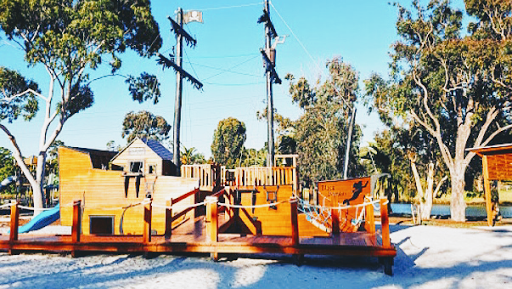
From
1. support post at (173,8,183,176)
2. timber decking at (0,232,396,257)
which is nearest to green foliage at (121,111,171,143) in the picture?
support post at (173,8,183,176)

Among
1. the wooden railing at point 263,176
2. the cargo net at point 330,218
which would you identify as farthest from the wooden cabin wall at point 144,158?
the cargo net at point 330,218

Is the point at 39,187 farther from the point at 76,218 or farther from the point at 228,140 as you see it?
the point at 228,140

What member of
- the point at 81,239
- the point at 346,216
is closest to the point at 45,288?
the point at 81,239

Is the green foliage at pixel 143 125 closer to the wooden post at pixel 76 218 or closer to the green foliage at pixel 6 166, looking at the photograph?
the green foliage at pixel 6 166

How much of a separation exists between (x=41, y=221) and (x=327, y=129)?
29241 mm

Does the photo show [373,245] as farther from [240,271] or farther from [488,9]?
[488,9]

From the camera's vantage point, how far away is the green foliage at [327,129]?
37656mm

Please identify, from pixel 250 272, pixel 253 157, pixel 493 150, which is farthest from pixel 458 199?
pixel 253 157

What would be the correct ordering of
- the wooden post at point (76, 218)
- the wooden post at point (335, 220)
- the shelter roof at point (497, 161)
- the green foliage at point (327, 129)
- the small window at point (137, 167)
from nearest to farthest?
the wooden post at point (76, 218) → the wooden post at point (335, 220) → the small window at point (137, 167) → the shelter roof at point (497, 161) → the green foliage at point (327, 129)

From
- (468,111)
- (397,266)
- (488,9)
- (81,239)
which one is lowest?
(397,266)

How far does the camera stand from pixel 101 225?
1397 centimetres

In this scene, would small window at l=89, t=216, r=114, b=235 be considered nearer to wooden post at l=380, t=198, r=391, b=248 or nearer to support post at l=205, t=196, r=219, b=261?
support post at l=205, t=196, r=219, b=261

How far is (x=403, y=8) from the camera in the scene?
2725 cm

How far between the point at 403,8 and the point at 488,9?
5599 millimetres
